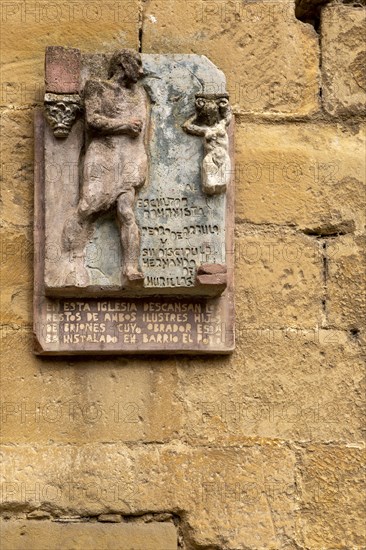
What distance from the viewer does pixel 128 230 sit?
14.5 feet

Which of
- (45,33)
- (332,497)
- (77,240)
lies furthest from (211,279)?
(45,33)

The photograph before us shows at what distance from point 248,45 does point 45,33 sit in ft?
2.77

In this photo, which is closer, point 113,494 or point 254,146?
point 113,494

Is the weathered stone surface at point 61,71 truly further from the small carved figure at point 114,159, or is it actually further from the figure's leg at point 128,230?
the figure's leg at point 128,230

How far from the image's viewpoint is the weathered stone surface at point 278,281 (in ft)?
15.2

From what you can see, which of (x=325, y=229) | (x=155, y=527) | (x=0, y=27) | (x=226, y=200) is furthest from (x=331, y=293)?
(x=0, y=27)

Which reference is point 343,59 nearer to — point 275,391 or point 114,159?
point 114,159

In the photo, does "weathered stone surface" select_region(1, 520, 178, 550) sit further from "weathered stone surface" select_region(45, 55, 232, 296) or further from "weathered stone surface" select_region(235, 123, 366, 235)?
"weathered stone surface" select_region(235, 123, 366, 235)

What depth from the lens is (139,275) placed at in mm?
4363

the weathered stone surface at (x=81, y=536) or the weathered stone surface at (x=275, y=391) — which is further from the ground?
the weathered stone surface at (x=275, y=391)

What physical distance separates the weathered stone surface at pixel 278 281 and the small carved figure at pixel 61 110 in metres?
0.83

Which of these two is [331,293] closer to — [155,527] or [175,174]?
[175,174]

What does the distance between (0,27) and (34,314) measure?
1.22m

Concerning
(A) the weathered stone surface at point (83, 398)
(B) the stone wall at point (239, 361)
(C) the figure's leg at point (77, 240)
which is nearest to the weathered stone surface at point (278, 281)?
(B) the stone wall at point (239, 361)
